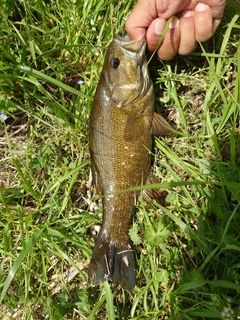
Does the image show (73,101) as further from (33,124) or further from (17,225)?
(17,225)

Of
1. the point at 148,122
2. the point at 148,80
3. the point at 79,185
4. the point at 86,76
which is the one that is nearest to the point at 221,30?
the point at 148,80

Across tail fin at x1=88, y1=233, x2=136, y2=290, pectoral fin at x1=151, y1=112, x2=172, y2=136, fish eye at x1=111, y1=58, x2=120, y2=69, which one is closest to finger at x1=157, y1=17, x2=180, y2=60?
fish eye at x1=111, y1=58, x2=120, y2=69

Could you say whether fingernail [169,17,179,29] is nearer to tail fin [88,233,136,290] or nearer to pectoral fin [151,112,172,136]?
pectoral fin [151,112,172,136]

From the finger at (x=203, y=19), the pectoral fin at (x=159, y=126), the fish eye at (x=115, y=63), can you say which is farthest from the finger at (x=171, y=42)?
Answer: the pectoral fin at (x=159, y=126)

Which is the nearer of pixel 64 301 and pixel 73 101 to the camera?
pixel 64 301

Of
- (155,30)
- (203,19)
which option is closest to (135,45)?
(155,30)

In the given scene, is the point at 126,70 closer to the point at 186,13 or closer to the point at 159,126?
the point at 159,126

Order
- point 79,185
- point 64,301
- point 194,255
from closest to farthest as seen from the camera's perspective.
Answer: point 194,255
point 64,301
point 79,185
